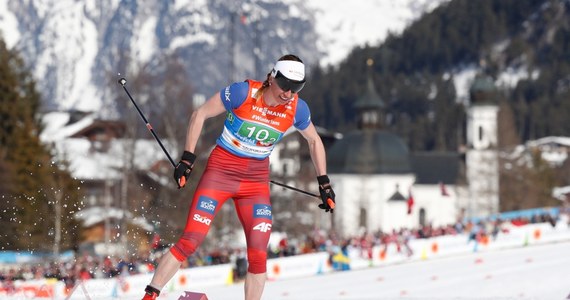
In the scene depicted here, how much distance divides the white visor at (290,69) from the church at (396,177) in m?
83.5

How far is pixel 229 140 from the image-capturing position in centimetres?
900

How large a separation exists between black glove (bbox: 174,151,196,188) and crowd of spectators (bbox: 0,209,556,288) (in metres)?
10.2

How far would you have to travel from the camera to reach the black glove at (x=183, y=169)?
337 inches

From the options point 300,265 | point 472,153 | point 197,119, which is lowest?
point 300,265

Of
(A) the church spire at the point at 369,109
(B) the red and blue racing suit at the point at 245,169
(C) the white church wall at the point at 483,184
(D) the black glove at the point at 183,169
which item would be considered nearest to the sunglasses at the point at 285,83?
(B) the red and blue racing suit at the point at 245,169

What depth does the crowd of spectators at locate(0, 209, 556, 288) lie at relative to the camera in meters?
21.0

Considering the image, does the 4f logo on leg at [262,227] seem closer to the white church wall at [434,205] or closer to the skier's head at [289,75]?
the skier's head at [289,75]

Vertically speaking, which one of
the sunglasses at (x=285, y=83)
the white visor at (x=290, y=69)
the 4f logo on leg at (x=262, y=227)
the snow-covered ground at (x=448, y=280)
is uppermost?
the white visor at (x=290, y=69)

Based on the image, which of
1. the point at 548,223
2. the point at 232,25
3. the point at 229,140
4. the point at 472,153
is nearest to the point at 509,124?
the point at 472,153

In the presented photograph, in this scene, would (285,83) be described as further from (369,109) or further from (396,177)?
(369,109)

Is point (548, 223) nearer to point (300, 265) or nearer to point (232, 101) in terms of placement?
point (300, 265)

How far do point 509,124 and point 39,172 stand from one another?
264 feet

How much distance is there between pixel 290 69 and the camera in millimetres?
8695

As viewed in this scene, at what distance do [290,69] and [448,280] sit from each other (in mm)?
18462
